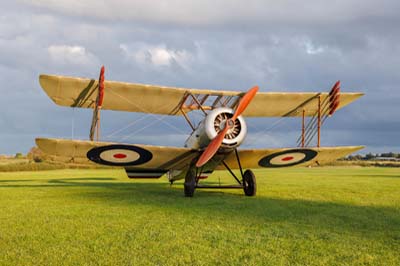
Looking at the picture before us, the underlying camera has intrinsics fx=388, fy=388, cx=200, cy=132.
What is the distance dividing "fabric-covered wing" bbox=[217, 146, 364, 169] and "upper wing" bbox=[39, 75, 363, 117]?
5.26 feet

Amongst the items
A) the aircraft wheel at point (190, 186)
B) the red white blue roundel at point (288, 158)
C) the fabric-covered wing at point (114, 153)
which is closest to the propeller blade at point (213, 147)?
the aircraft wheel at point (190, 186)

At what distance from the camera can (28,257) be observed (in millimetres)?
3865

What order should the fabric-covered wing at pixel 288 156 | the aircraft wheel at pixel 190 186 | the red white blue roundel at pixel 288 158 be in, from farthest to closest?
the red white blue roundel at pixel 288 158
the fabric-covered wing at pixel 288 156
the aircraft wheel at pixel 190 186

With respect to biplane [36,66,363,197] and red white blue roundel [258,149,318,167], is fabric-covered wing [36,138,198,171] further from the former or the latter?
red white blue roundel [258,149,318,167]

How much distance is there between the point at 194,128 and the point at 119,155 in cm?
225

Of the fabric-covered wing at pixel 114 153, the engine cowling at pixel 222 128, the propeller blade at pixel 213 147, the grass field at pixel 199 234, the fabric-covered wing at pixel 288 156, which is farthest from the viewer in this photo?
the fabric-covered wing at pixel 288 156

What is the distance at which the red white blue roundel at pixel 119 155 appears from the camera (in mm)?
9430

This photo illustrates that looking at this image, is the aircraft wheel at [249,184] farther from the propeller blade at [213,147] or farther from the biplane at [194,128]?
the propeller blade at [213,147]

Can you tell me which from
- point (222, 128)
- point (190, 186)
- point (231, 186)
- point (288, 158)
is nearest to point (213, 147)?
point (222, 128)

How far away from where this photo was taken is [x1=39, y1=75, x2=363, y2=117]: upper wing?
10562 mm

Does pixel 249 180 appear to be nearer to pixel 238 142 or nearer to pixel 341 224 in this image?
pixel 238 142

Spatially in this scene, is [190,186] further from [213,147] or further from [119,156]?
[119,156]

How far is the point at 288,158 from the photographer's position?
37.8 feet

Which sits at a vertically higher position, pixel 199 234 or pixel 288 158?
pixel 288 158
